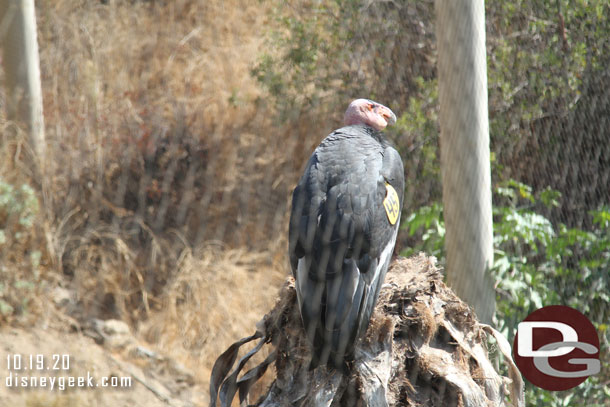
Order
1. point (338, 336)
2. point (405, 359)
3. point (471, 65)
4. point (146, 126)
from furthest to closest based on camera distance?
1. point (146, 126)
2. point (471, 65)
3. point (405, 359)
4. point (338, 336)

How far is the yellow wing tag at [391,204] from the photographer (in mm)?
1920

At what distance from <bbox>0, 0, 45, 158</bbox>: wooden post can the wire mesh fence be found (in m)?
0.14

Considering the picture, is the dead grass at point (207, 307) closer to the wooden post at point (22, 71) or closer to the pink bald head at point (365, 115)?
the wooden post at point (22, 71)

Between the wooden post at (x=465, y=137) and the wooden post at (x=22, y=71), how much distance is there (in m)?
2.50

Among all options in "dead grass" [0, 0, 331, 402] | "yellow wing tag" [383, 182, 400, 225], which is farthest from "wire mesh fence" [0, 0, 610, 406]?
"yellow wing tag" [383, 182, 400, 225]

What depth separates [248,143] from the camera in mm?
4898

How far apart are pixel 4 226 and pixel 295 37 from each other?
77.4 inches

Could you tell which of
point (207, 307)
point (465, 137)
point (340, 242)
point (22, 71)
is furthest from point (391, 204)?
point (22, 71)

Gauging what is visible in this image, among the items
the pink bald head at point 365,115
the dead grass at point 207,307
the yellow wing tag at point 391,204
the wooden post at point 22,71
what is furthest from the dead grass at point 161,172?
the yellow wing tag at point 391,204

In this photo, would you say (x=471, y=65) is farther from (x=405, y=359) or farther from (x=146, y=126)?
(x=146, y=126)

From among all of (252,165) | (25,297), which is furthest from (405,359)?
(252,165)

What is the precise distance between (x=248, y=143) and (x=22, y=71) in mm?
1640

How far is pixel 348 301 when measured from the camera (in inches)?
64.9

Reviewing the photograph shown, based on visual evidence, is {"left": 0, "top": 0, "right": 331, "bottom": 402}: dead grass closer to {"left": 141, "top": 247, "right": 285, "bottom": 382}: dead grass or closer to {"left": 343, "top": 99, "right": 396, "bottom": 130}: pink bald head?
{"left": 141, "top": 247, "right": 285, "bottom": 382}: dead grass
